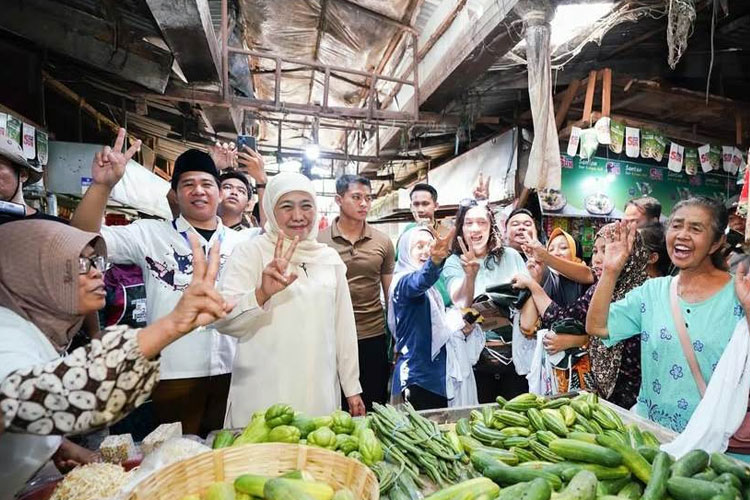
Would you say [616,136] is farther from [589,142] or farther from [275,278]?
[275,278]

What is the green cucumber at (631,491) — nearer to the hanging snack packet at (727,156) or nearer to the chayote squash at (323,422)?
the chayote squash at (323,422)

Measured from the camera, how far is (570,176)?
6789 mm

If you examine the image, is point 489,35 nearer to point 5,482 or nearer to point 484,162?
point 484,162

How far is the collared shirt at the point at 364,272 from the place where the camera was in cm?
408

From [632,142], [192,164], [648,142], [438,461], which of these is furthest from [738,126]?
[192,164]

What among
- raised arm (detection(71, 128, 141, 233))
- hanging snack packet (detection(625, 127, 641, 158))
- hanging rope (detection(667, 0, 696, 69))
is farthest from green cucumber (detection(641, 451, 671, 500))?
hanging snack packet (detection(625, 127, 641, 158))

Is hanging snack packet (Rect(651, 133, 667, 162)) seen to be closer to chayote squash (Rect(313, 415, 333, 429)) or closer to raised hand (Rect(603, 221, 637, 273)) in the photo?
raised hand (Rect(603, 221, 637, 273))

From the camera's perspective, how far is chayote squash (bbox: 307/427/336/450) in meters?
2.06

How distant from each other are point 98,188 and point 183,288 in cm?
90

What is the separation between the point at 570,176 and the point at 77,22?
278 inches

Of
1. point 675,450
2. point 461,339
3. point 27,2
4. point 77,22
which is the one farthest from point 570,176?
point 27,2

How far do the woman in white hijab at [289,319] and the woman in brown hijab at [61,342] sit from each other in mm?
907

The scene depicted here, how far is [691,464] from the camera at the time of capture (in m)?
1.83

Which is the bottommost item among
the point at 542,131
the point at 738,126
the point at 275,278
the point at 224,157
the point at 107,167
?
the point at 275,278
